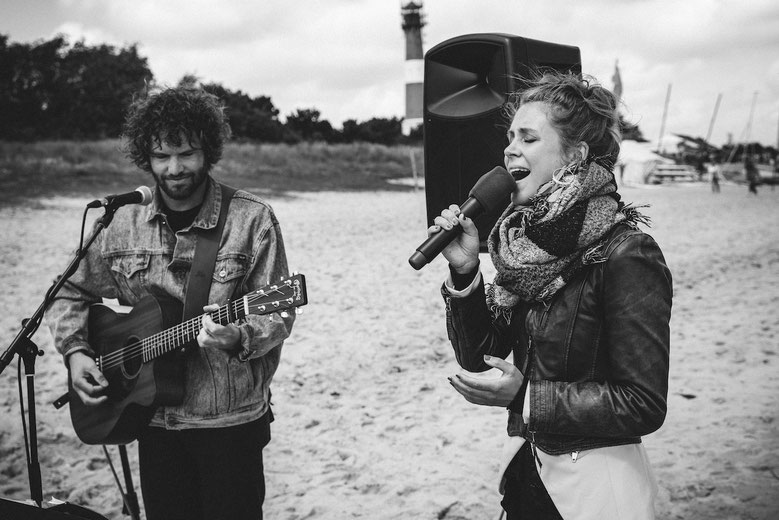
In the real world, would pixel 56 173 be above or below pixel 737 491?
above

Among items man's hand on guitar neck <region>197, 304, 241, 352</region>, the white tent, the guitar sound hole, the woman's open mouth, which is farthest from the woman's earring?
the white tent

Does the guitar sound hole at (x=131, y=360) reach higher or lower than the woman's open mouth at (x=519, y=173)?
lower

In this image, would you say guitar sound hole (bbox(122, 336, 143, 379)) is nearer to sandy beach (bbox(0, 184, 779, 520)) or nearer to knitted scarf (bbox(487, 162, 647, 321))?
sandy beach (bbox(0, 184, 779, 520))

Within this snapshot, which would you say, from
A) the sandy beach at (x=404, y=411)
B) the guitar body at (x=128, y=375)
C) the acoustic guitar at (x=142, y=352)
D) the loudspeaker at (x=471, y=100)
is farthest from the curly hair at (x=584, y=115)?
the sandy beach at (x=404, y=411)

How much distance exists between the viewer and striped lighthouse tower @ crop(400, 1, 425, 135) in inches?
574

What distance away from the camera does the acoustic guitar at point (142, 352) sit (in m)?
2.40

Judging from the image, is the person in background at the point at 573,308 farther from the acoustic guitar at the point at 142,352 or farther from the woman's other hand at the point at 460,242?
the acoustic guitar at the point at 142,352

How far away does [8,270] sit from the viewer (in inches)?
361

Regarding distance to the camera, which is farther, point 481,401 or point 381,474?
point 381,474

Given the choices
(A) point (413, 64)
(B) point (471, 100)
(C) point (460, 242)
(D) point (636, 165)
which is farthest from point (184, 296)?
(D) point (636, 165)

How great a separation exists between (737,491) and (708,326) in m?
3.76

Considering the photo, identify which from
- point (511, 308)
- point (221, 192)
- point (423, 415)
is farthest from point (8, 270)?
point (511, 308)

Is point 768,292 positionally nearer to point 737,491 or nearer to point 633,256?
point 737,491

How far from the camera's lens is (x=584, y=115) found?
1731 mm
